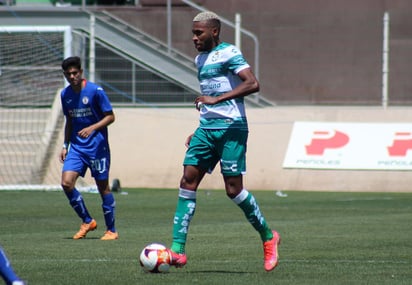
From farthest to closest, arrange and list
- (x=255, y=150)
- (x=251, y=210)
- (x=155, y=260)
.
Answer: (x=255, y=150)
(x=251, y=210)
(x=155, y=260)

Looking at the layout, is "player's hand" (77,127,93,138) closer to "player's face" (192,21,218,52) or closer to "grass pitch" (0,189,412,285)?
"grass pitch" (0,189,412,285)

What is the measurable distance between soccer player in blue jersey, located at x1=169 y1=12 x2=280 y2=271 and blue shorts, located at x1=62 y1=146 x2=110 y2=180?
3.45 m

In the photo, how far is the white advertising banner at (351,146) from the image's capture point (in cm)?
2161

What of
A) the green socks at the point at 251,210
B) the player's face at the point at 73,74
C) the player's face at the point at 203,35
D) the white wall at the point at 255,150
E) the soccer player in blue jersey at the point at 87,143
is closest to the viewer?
the player's face at the point at 203,35

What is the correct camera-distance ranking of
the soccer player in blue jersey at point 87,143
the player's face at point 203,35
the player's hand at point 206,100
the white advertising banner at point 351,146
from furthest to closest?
the white advertising banner at point 351,146, the soccer player in blue jersey at point 87,143, the player's face at point 203,35, the player's hand at point 206,100

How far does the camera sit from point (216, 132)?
31.7ft

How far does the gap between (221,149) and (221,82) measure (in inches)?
22.2

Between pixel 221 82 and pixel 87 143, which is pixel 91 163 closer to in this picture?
pixel 87 143

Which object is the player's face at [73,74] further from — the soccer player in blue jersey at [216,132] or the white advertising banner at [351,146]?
the white advertising banner at [351,146]

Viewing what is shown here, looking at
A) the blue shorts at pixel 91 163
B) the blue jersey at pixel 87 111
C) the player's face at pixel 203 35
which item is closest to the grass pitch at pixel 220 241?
the blue shorts at pixel 91 163

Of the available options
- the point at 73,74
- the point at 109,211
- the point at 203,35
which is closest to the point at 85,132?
the point at 73,74

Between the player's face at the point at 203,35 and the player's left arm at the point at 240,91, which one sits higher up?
the player's face at the point at 203,35

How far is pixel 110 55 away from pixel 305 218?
10192 millimetres

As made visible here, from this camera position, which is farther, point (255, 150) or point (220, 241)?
point (255, 150)
